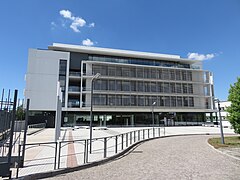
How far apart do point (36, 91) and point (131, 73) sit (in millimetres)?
22866

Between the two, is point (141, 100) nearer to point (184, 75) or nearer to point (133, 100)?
point (133, 100)

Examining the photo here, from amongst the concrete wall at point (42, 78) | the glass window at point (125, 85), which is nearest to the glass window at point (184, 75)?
the glass window at point (125, 85)

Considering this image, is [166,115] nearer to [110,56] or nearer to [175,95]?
[175,95]

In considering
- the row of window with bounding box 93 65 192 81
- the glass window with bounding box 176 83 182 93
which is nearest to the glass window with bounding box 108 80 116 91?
the row of window with bounding box 93 65 192 81

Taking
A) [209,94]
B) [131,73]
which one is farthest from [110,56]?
[209,94]

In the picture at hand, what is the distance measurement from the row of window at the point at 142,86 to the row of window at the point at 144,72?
65.0 inches

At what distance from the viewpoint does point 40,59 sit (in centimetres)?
4319

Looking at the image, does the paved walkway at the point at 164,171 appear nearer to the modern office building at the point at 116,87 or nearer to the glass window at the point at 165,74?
the modern office building at the point at 116,87

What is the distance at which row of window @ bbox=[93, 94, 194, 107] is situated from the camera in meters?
43.1

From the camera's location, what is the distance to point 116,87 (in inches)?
1772

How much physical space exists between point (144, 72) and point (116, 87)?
28.6 ft

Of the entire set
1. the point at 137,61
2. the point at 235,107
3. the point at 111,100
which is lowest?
the point at 235,107

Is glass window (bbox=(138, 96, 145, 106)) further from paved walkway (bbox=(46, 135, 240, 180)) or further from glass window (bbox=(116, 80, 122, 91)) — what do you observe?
paved walkway (bbox=(46, 135, 240, 180))

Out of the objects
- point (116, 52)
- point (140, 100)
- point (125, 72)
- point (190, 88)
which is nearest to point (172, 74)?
point (190, 88)
